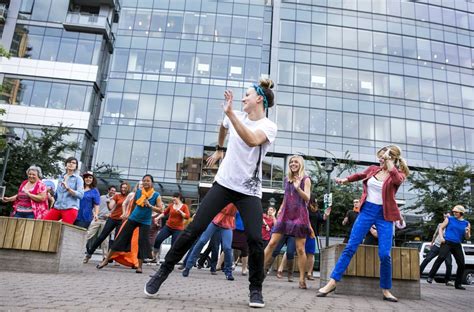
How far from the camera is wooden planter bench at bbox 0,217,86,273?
5953 millimetres

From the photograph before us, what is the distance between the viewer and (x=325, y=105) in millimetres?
37188

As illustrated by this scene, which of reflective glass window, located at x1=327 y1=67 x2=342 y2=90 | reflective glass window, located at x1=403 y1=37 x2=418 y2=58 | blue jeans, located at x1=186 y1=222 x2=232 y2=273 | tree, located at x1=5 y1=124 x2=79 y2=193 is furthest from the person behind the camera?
reflective glass window, located at x1=403 y1=37 x2=418 y2=58

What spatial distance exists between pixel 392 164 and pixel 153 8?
37237mm

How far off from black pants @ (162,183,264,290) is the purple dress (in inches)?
98.0

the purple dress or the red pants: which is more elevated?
the purple dress

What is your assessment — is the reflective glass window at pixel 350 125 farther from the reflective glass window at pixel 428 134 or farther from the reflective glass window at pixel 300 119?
the reflective glass window at pixel 428 134

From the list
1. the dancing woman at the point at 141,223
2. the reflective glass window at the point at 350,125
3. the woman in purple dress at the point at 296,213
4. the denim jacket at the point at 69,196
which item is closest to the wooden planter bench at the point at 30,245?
the denim jacket at the point at 69,196

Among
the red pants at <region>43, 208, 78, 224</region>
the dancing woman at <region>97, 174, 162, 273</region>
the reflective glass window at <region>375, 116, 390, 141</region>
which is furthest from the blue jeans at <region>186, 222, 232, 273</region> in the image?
the reflective glass window at <region>375, 116, 390, 141</region>

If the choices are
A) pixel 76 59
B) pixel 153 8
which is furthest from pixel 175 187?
pixel 153 8

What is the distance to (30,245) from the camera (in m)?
5.96

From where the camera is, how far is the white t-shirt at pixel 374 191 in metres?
5.53

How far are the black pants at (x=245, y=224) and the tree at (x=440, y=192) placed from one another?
27.5m

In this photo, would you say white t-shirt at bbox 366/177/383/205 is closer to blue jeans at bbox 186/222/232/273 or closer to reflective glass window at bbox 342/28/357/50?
blue jeans at bbox 186/222/232/273

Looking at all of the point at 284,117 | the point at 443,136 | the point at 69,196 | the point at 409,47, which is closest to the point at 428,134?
the point at 443,136
